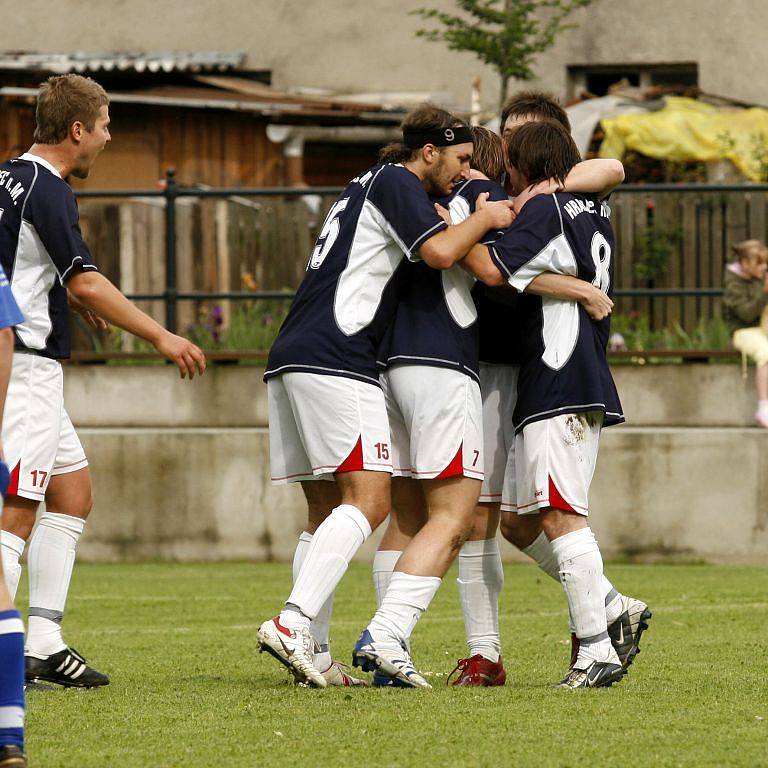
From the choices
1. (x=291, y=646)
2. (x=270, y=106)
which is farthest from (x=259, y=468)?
(x=270, y=106)

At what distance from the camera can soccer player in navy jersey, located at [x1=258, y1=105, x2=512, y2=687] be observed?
5.53 m

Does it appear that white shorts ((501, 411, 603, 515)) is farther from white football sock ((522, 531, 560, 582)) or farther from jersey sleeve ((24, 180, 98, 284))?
jersey sleeve ((24, 180, 98, 284))

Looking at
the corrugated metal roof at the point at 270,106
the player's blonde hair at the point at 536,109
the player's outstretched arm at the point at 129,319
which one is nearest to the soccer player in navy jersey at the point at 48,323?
the player's outstretched arm at the point at 129,319

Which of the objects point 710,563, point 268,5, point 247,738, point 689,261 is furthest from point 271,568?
point 268,5

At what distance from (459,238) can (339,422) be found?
761 mm

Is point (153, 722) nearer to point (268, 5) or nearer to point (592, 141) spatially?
point (592, 141)

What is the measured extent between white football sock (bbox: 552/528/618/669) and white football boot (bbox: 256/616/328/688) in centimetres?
92

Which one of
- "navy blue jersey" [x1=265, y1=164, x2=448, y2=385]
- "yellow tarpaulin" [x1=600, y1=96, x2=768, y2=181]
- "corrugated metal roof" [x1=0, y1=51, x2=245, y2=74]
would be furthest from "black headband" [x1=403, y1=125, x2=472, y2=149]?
"corrugated metal roof" [x1=0, y1=51, x2=245, y2=74]

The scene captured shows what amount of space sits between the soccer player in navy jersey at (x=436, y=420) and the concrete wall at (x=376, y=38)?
15112 mm

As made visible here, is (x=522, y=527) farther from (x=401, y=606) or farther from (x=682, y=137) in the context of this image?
(x=682, y=137)

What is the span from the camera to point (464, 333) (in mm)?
5734

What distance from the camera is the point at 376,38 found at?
21.2 m

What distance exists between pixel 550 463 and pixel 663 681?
3.04 feet

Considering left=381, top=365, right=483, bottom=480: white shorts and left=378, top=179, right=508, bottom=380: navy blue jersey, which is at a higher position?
left=378, top=179, right=508, bottom=380: navy blue jersey
